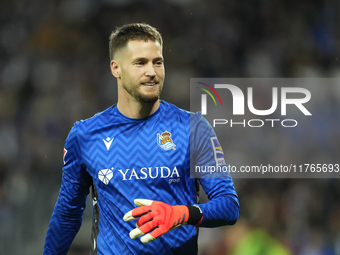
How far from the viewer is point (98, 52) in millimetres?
4949

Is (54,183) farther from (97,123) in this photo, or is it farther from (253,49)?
(253,49)

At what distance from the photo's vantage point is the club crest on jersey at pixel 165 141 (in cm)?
228

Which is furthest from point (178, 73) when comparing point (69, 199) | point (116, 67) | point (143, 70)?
point (69, 199)

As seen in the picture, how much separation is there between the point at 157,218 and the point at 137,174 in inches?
16.4

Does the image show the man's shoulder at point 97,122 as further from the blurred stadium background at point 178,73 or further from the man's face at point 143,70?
the blurred stadium background at point 178,73

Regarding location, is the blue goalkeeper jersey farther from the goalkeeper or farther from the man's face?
the man's face

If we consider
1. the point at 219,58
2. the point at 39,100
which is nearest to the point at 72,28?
the point at 39,100

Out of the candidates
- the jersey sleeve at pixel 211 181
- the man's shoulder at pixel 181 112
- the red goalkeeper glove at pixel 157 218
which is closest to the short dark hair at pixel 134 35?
the man's shoulder at pixel 181 112

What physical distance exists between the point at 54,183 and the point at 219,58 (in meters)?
2.58

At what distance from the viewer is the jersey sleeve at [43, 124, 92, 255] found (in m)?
2.41

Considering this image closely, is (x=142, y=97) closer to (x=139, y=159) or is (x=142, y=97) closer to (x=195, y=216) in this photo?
(x=139, y=159)

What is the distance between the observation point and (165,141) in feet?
7.54

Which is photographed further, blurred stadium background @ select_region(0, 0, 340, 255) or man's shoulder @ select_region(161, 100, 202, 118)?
blurred stadium background @ select_region(0, 0, 340, 255)

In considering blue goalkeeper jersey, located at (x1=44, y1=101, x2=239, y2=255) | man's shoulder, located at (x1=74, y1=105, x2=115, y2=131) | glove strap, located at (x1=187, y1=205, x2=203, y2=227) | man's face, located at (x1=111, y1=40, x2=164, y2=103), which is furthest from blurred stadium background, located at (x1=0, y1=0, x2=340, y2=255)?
glove strap, located at (x1=187, y1=205, x2=203, y2=227)
